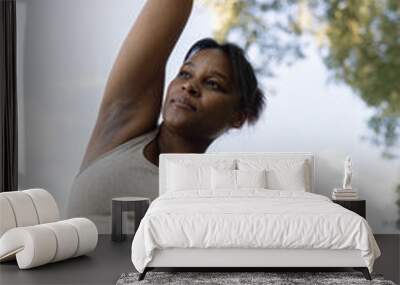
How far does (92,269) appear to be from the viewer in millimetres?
5410

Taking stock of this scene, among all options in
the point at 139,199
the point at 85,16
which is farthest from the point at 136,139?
the point at 85,16

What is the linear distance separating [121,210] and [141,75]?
158cm

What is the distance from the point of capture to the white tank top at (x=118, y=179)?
728cm

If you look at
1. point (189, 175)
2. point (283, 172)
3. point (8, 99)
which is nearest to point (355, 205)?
point (283, 172)

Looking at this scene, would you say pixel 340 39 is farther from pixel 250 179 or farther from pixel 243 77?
pixel 250 179

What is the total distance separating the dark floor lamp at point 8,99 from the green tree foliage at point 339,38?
2.17 metres

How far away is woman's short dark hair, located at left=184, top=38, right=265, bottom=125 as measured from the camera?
24.0 feet

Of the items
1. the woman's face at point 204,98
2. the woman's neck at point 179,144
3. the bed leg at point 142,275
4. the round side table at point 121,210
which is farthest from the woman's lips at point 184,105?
the bed leg at point 142,275

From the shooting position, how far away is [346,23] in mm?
7191

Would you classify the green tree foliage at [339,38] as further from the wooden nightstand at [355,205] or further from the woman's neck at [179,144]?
the woman's neck at [179,144]

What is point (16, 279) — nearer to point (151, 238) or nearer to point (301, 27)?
point (151, 238)

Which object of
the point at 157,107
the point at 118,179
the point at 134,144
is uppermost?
the point at 157,107

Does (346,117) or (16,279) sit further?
(346,117)

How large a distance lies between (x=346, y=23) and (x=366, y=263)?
10.4 ft
